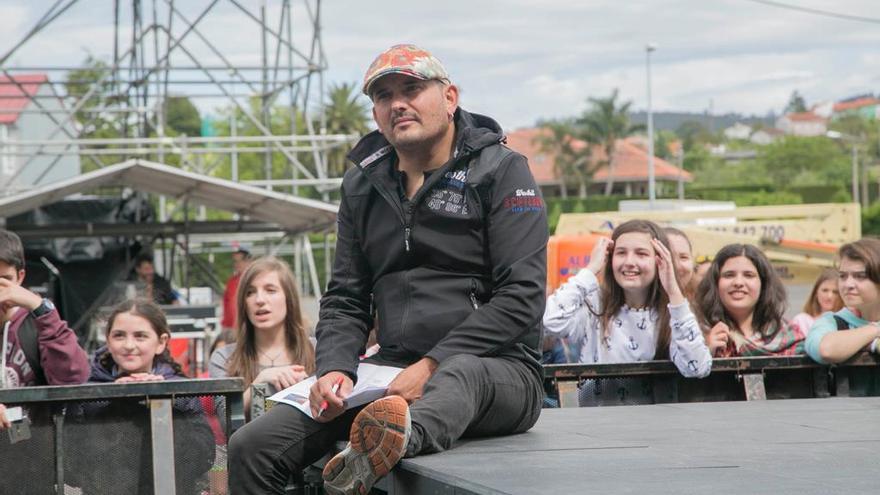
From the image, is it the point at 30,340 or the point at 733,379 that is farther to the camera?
the point at 733,379

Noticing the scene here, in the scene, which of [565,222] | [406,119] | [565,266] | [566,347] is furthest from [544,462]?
[565,222]

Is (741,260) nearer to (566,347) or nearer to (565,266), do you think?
(566,347)

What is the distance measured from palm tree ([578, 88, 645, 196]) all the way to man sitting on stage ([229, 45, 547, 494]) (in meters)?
122

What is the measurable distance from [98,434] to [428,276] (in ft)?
4.15

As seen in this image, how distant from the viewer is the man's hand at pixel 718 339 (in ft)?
21.3

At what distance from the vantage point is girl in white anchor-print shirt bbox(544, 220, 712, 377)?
6.14m

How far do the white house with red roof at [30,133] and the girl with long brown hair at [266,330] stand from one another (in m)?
10.0

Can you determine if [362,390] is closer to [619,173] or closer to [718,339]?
[718,339]

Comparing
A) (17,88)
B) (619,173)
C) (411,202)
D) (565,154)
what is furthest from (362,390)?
(619,173)

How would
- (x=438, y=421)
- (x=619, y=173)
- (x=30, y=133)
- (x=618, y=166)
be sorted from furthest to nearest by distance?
1. (x=618, y=166)
2. (x=619, y=173)
3. (x=30, y=133)
4. (x=438, y=421)

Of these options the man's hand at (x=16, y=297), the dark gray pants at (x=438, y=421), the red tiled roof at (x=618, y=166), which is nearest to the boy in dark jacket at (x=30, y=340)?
the man's hand at (x=16, y=297)

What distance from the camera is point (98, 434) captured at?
4.69 m

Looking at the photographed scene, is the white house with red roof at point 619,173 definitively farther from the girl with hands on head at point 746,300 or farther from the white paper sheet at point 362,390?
the white paper sheet at point 362,390

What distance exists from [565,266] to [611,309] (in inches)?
338
